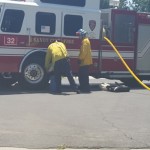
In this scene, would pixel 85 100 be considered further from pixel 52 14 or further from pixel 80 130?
pixel 80 130

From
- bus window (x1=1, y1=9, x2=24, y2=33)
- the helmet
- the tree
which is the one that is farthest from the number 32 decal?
the tree

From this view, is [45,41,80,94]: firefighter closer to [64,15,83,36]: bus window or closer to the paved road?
the paved road

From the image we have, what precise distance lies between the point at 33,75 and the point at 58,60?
982 millimetres

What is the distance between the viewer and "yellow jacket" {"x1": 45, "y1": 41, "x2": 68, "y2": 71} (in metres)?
14.6

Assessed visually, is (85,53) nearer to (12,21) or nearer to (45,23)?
(45,23)

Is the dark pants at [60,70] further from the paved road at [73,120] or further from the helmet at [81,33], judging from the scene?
the helmet at [81,33]

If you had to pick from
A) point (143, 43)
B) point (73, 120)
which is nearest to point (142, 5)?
point (143, 43)

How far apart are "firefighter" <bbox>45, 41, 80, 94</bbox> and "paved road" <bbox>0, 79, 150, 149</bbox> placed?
1.88 ft

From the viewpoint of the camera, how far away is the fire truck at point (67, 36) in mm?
14562

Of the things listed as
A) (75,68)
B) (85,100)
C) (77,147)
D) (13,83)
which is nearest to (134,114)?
(85,100)

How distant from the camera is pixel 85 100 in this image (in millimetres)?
13477

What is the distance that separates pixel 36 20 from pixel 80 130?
6.29 m

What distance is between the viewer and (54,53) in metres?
14.6

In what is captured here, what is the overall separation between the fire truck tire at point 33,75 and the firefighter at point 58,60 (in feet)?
1.14
